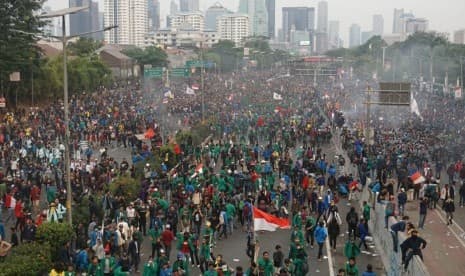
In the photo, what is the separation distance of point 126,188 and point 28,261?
7.87 meters

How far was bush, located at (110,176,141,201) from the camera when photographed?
21.0m

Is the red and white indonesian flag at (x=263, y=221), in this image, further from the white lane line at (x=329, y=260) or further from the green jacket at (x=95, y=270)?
the green jacket at (x=95, y=270)

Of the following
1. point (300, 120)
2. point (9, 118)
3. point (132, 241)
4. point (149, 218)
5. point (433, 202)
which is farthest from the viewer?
point (300, 120)

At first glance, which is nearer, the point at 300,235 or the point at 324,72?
the point at 300,235

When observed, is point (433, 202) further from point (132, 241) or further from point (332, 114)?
point (332, 114)

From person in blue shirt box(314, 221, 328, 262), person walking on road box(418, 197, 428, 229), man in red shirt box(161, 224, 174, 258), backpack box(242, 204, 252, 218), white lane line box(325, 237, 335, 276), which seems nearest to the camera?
white lane line box(325, 237, 335, 276)

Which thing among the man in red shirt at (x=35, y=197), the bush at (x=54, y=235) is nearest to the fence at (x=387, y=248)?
the bush at (x=54, y=235)

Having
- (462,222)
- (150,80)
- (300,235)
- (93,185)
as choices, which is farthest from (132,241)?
(150,80)

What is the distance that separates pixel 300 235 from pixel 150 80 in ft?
192

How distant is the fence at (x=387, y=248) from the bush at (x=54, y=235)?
7186 millimetres

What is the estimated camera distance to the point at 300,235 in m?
15.6

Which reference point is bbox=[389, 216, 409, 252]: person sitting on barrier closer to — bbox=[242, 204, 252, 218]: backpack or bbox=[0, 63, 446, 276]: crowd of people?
bbox=[0, 63, 446, 276]: crowd of people

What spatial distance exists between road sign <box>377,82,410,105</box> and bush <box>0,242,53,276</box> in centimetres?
2148

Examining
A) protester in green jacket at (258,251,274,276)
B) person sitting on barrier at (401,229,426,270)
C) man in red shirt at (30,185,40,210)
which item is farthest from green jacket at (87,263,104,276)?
Answer: man in red shirt at (30,185,40,210)
